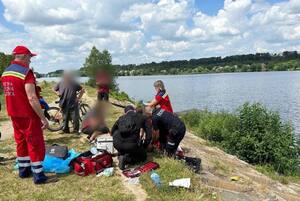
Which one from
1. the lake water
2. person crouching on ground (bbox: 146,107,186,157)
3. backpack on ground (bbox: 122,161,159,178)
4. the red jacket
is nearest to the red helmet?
the red jacket

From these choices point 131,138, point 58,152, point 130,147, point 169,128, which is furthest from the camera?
point 169,128

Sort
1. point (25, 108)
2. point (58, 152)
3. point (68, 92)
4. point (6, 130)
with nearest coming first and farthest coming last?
point (25, 108) < point (58, 152) < point (68, 92) < point (6, 130)

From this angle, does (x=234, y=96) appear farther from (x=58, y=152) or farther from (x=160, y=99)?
(x=58, y=152)

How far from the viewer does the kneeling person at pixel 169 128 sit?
8531 millimetres

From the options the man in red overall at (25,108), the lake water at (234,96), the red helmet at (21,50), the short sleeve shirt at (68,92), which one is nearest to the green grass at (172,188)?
the man in red overall at (25,108)

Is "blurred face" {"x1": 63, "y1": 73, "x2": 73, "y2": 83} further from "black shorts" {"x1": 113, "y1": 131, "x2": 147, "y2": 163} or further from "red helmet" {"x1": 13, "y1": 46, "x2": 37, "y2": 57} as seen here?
"red helmet" {"x1": 13, "y1": 46, "x2": 37, "y2": 57}

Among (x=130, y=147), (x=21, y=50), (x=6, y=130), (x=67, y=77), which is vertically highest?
(x=21, y=50)

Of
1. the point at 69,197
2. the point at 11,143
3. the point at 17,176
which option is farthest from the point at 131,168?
the point at 11,143

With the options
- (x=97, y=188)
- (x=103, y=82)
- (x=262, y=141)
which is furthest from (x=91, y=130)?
(x=262, y=141)

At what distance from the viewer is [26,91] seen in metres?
6.48

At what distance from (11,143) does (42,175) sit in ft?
13.8

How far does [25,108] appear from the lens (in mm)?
6668

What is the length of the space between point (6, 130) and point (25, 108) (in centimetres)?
733

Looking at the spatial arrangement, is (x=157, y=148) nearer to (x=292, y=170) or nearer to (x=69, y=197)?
(x=69, y=197)
